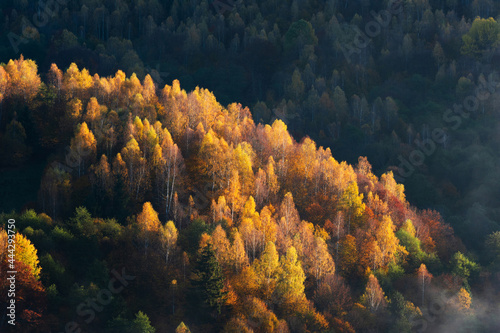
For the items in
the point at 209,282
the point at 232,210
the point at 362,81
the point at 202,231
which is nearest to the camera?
the point at 209,282

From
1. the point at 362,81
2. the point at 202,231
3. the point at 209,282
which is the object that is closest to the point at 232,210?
the point at 202,231

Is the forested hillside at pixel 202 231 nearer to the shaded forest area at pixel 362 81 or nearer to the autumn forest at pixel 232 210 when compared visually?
the autumn forest at pixel 232 210

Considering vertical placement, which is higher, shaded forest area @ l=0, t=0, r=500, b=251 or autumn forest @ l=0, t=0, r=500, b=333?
shaded forest area @ l=0, t=0, r=500, b=251

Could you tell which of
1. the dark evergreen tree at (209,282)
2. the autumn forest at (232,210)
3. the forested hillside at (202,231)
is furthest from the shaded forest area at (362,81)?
the dark evergreen tree at (209,282)

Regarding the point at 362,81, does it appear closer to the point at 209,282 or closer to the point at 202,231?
the point at 202,231

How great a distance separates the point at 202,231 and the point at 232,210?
9622 mm

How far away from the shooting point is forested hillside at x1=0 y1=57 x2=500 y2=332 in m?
86.0

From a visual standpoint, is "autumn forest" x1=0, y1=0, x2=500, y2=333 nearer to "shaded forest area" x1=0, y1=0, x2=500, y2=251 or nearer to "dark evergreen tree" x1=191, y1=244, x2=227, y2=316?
"dark evergreen tree" x1=191, y1=244, x2=227, y2=316

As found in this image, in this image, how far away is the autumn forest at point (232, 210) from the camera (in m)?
86.4

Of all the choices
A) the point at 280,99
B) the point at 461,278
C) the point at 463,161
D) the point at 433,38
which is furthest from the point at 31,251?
the point at 433,38

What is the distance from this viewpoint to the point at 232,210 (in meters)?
103

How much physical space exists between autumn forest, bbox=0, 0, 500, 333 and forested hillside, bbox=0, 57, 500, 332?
0.76ft

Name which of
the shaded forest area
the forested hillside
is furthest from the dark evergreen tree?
the shaded forest area

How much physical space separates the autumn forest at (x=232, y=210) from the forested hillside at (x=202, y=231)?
231 mm
